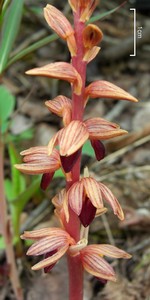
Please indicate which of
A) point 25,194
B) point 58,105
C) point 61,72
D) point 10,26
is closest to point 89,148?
point 25,194

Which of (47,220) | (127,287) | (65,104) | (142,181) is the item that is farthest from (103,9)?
(65,104)

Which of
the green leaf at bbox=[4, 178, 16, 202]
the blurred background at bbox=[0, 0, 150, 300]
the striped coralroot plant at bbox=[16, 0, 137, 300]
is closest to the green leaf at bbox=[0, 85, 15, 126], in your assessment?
the blurred background at bbox=[0, 0, 150, 300]

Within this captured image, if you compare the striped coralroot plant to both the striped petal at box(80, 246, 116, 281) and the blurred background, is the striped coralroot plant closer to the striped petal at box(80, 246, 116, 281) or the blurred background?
the striped petal at box(80, 246, 116, 281)

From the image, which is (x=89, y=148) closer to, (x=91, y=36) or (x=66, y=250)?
(x=66, y=250)

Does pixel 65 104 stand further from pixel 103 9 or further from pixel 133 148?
pixel 103 9

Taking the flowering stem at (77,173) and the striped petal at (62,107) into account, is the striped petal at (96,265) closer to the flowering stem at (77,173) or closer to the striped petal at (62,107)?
the flowering stem at (77,173)
